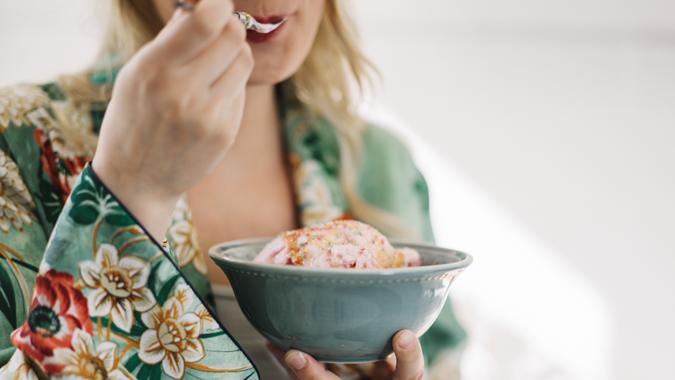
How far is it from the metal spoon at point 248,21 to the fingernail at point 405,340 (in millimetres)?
322

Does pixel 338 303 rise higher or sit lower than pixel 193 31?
lower

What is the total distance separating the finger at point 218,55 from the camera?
1.41ft

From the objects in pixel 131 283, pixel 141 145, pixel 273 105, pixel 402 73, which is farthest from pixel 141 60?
pixel 402 73

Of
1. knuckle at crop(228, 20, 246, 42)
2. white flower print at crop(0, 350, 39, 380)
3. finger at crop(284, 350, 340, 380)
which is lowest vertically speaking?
finger at crop(284, 350, 340, 380)

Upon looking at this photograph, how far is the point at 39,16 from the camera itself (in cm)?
206

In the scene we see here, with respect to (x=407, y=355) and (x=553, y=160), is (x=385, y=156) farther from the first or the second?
(x=553, y=160)

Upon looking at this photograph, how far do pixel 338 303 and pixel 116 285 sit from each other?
190mm

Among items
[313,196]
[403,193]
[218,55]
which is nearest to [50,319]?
[218,55]

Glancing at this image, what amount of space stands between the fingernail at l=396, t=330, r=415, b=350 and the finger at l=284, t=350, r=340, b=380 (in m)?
0.08

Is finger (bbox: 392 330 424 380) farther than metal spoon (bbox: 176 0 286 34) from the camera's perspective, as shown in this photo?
Yes

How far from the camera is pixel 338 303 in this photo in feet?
1.64

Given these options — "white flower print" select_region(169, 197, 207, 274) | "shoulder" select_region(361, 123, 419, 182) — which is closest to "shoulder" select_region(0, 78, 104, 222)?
"white flower print" select_region(169, 197, 207, 274)

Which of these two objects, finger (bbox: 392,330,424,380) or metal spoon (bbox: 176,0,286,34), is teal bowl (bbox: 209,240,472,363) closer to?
finger (bbox: 392,330,424,380)

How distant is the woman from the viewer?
45 cm
